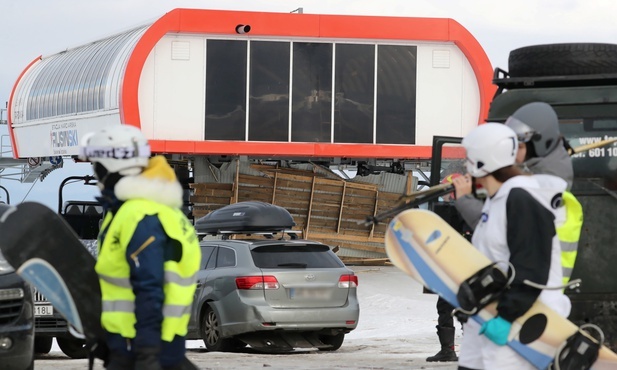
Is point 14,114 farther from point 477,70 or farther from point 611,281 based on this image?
point 611,281

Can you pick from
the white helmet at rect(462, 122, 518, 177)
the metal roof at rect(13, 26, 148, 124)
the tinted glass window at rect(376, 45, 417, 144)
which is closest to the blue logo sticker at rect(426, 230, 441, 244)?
the white helmet at rect(462, 122, 518, 177)

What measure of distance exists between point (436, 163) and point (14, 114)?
37612 millimetres

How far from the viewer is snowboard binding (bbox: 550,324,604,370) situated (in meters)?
5.54

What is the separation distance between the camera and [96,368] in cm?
1285

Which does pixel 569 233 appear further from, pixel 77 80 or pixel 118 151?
pixel 77 80

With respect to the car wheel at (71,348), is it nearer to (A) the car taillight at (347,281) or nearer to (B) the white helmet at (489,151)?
(A) the car taillight at (347,281)

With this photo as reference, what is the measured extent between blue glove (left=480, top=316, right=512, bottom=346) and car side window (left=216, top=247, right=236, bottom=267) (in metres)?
11.5

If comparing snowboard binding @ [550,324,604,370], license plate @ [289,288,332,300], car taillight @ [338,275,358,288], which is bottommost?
license plate @ [289,288,332,300]

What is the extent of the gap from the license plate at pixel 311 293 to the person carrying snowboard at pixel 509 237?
10672 mm

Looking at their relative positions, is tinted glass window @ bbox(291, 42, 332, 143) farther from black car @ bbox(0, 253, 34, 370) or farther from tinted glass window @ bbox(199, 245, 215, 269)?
black car @ bbox(0, 253, 34, 370)

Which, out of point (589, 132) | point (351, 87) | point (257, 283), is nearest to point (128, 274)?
point (589, 132)

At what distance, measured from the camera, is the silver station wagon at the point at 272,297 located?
16.4 meters

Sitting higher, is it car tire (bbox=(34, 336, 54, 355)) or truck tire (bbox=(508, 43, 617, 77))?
truck tire (bbox=(508, 43, 617, 77))

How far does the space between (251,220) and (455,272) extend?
49.5ft
